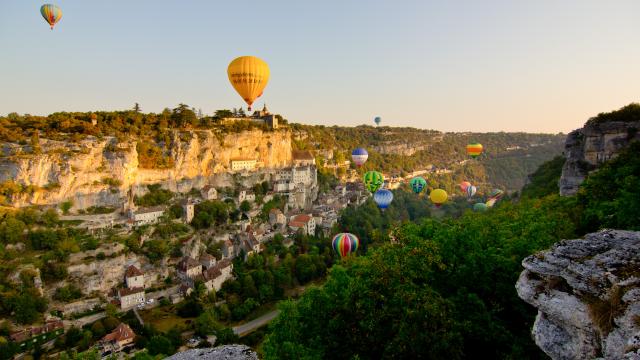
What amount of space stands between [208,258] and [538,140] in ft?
322

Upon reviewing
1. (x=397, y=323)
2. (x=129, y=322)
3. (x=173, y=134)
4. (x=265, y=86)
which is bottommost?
(x=129, y=322)

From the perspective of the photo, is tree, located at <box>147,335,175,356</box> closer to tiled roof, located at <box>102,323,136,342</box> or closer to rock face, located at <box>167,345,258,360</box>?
tiled roof, located at <box>102,323,136,342</box>

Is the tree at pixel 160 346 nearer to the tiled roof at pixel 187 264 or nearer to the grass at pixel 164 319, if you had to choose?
the grass at pixel 164 319

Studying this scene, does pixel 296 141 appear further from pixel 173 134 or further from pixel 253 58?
pixel 253 58

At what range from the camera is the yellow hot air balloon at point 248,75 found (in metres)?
26.0

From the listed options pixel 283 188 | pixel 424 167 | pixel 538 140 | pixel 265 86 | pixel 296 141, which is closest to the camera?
pixel 265 86

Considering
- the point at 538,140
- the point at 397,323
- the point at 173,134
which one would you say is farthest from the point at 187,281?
the point at 538,140

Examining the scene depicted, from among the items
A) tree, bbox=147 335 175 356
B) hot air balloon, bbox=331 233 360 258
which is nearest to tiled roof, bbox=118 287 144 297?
tree, bbox=147 335 175 356

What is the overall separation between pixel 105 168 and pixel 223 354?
26.8 metres

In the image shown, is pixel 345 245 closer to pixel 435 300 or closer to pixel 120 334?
pixel 120 334

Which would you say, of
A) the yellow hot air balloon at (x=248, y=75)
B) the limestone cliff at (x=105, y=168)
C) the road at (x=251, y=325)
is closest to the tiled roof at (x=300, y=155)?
the limestone cliff at (x=105, y=168)

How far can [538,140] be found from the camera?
98938 mm

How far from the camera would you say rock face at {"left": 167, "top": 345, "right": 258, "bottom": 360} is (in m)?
7.00

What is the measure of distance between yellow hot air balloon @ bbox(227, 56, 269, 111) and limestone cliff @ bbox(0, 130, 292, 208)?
10995 millimetres
